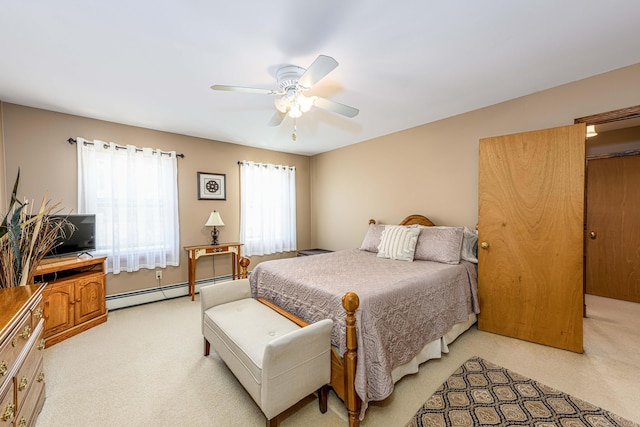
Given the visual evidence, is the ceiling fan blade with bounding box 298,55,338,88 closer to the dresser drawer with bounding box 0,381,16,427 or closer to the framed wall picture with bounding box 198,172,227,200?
the dresser drawer with bounding box 0,381,16,427

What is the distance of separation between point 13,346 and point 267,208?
3.62 meters

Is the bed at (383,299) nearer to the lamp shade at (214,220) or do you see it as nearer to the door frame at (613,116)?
the door frame at (613,116)

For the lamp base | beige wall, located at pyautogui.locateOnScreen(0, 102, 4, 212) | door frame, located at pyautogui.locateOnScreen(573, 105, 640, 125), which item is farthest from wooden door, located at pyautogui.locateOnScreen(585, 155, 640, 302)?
beige wall, located at pyautogui.locateOnScreen(0, 102, 4, 212)

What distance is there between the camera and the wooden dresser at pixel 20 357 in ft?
3.76

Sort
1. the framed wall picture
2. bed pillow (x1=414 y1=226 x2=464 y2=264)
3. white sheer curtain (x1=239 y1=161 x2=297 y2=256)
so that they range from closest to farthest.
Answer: bed pillow (x1=414 y1=226 x2=464 y2=264) → the framed wall picture → white sheer curtain (x1=239 y1=161 x2=297 y2=256)

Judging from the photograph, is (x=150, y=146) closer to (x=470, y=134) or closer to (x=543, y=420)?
(x=470, y=134)

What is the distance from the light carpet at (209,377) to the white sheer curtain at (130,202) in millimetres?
992

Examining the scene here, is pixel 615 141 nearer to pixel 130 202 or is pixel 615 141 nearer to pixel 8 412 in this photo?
pixel 8 412

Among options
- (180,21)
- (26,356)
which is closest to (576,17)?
(180,21)

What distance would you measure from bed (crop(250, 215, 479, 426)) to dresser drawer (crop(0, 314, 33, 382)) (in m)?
1.44

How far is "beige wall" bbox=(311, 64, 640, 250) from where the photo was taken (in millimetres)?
2449

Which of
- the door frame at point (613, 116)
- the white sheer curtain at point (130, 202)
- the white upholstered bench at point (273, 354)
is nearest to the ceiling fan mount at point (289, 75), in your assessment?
the white upholstered bench at point (273, 354)

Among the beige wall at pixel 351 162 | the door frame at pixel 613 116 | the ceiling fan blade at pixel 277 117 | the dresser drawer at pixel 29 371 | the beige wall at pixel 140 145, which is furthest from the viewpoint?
the beige wall at pixel 140 145

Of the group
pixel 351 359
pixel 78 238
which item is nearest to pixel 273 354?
pixel 351 359
